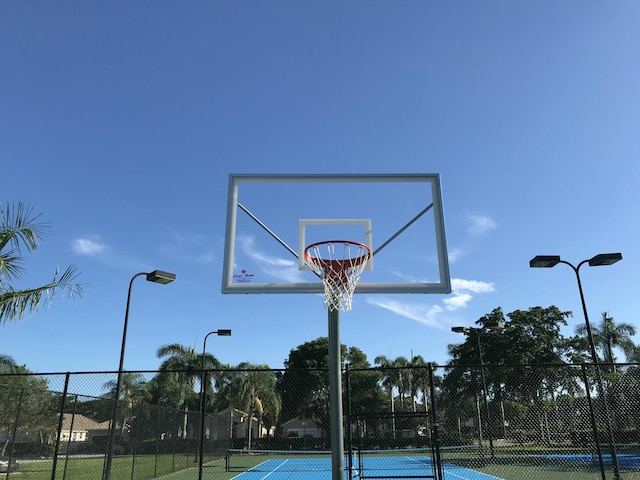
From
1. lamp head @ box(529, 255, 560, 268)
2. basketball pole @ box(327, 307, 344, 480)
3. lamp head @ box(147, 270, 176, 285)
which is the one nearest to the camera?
basketball pole @ box(327, 307, 344, 480)

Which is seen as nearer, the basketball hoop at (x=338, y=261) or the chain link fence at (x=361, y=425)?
the basketball hoop at (x=338, y=261)

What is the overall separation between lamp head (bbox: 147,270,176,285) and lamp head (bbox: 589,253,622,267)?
11.2 metres

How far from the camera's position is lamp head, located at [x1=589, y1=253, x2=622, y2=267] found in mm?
11906

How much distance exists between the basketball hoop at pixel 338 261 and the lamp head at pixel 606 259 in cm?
743

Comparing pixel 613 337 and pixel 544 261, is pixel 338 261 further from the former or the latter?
pixel 613 337

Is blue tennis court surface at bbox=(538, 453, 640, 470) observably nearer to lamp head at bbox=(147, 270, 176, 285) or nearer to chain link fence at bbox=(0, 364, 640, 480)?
chain link fence at bbox=(0, 364, 640, 480)

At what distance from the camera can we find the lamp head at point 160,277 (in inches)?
516

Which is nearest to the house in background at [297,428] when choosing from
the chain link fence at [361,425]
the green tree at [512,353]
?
the chain link fence at [361,425]

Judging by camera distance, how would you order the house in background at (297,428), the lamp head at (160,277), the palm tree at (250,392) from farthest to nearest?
the house in background at (297,428) → the palm tree at (250,392) → the lamp head at (160,277)

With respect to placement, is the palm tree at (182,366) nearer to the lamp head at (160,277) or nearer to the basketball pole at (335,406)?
the lamp head at (160,277)

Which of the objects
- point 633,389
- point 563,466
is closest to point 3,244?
point 563,466

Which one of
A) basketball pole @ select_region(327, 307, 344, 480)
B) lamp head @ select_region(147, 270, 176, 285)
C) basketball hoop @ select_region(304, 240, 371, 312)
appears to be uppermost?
lamp head @ select_region(147, 270, 176, 285)

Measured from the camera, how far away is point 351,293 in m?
7.73

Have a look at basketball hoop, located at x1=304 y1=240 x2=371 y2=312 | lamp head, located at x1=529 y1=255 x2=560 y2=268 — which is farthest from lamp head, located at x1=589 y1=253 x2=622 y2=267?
basketball hoop, located at x1=304 y1=240 x2=371 y2=312
